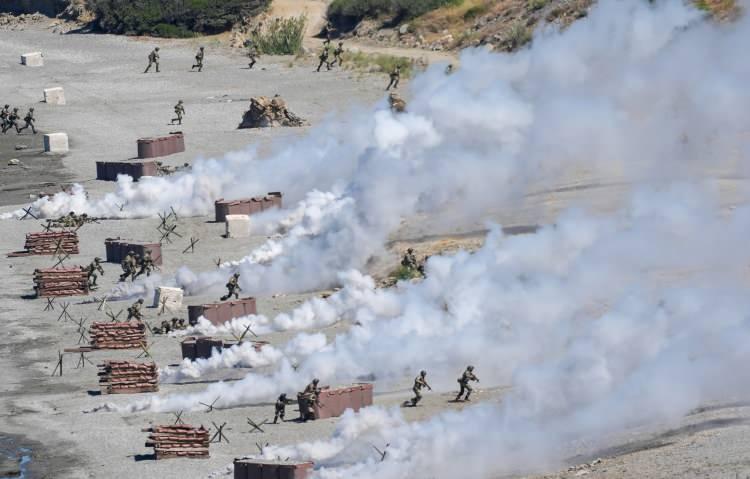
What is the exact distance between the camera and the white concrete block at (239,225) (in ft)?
243

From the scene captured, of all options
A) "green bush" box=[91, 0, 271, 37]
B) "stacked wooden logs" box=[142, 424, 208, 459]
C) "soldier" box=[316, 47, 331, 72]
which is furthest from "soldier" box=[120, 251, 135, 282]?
"green bush" box=[91, 0, 271, 37]

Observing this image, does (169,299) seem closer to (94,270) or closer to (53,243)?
(94,270)

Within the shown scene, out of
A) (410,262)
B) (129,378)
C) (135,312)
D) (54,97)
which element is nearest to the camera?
(129,378)

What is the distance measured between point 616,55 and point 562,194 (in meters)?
6.24

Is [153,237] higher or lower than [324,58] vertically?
lower

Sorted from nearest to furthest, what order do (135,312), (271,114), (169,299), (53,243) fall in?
(135,312), (169,299), (53,243), (271,114)

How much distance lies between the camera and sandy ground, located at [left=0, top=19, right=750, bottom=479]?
141ft

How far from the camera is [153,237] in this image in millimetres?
75375

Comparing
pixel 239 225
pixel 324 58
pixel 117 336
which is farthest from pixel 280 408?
pixel 324 58

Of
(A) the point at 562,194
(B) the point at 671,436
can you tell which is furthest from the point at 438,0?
(B) the point at 671,436

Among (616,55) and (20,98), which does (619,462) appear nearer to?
(616,55)

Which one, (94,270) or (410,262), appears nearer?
(410,262)

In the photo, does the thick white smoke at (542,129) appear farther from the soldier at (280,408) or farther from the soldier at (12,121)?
the soldier at (12,121)

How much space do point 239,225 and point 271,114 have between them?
18.9 metres
